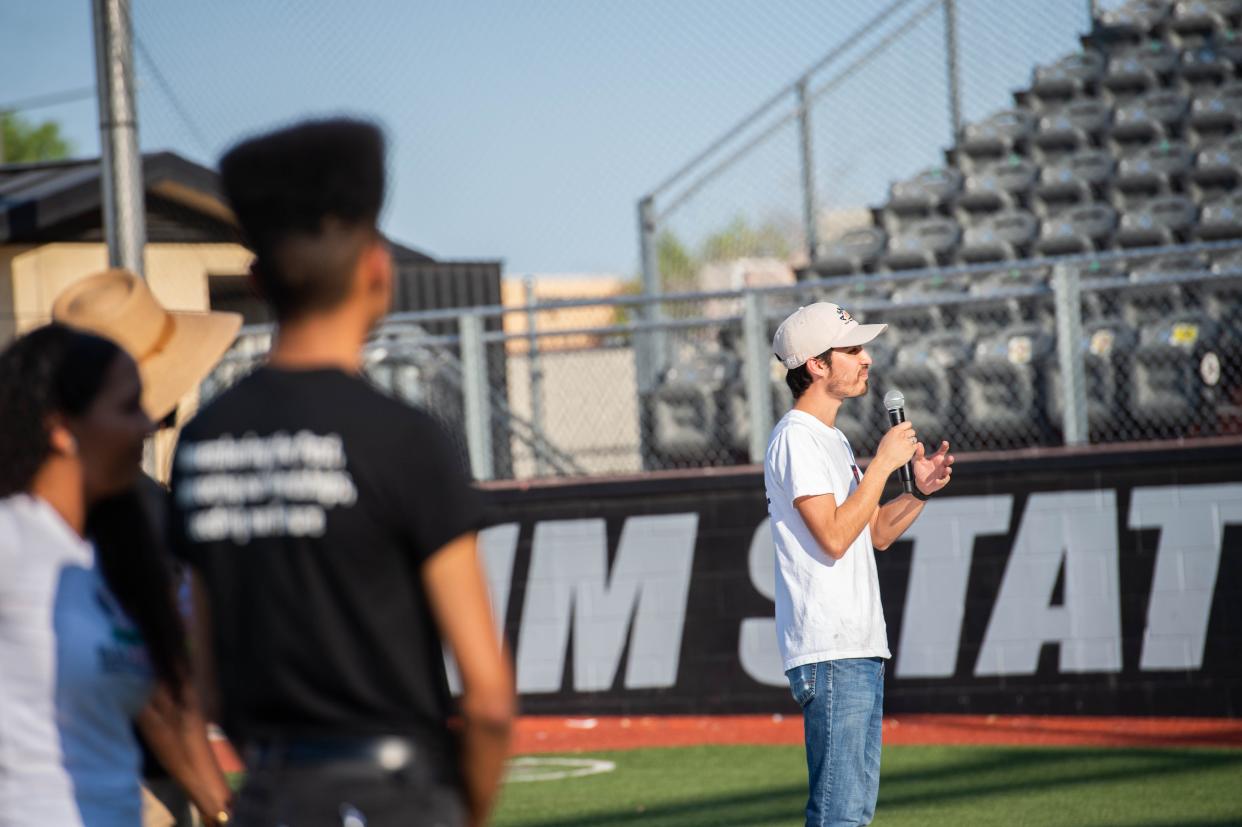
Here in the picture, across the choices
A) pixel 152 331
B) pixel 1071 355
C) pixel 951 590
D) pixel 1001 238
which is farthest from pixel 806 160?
pixel 152 331

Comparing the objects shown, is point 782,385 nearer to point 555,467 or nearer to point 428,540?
point 555,467

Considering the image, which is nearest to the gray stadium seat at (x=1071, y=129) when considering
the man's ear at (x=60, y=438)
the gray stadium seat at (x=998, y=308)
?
the gray stadium seat at (x=998, y=308)

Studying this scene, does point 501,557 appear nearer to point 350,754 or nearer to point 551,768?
point 551,768

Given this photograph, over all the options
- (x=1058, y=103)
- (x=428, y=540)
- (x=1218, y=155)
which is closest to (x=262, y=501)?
(x=428, y=540)

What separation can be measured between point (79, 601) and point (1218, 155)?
15011 mm

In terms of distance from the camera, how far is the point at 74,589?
2803 millimetres

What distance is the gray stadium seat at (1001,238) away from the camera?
51.4 feet

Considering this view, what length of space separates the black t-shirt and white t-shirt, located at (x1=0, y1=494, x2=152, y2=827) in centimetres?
53

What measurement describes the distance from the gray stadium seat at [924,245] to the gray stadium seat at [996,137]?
149cm

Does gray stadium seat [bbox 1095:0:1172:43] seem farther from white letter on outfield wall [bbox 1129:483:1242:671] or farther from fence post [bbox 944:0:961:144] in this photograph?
white letter on outfield wall [bbox 1129:483:1242:671]

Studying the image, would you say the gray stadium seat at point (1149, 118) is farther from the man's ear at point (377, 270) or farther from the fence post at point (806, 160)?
the man's ear at point (377, 270)

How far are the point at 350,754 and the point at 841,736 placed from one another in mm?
2650

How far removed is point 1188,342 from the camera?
1119 centimetres

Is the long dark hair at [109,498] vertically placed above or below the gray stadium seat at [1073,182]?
below
